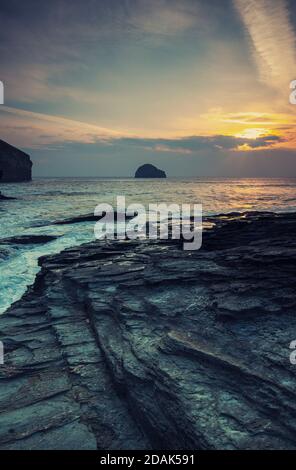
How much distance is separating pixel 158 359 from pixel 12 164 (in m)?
141

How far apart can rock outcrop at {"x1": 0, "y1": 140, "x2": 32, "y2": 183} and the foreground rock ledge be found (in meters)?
122

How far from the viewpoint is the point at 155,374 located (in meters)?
5.76

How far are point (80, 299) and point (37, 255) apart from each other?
25.7 feet

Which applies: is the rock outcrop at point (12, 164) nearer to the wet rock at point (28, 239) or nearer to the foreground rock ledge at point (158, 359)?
the wet rock at point (28, 239)

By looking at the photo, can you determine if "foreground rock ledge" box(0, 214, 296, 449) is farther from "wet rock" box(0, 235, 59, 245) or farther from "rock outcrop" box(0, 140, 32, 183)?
"rock outcrop" box(0, 140, 32, 183)

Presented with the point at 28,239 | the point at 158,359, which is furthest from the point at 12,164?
the point at 158,359

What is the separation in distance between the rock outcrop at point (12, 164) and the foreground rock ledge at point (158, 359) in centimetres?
12198

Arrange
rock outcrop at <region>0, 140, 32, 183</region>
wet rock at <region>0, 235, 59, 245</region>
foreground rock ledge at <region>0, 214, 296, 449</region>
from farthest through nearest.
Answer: rock outcrop at <region>0, 140, 32, 183</region>, wet rock at <region>0, 235, 59, 245</region>, foreground rock ledge at <region>0, 214, 296, 449</region>

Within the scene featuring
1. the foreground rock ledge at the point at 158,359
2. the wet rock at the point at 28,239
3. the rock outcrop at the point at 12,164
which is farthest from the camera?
the rock outcrop at the point at 12,164

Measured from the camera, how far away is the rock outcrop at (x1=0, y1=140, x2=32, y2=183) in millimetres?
124062

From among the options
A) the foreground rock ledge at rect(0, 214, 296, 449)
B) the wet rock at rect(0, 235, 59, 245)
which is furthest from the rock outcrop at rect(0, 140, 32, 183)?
the foreground rock ledge at rect(0, 214, 296, 449)

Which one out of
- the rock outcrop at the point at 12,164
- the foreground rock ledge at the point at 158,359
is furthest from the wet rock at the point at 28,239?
the rock outcrop at the point at 12,164

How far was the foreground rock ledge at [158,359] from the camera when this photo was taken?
490 cm

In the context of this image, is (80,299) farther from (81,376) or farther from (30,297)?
(81,376)
